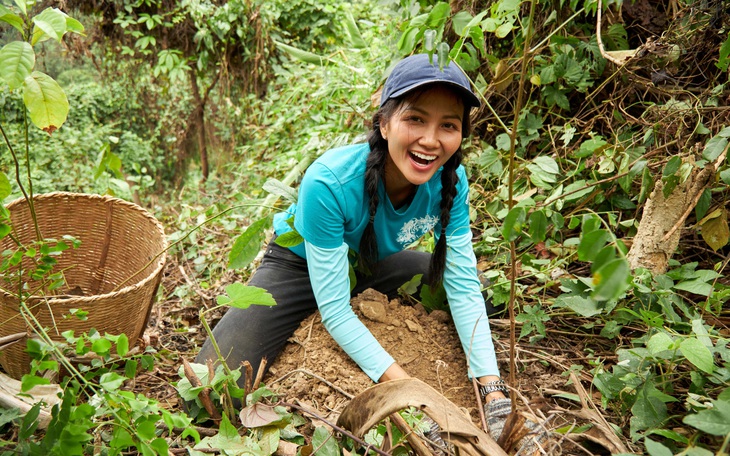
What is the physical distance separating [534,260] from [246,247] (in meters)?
1.15

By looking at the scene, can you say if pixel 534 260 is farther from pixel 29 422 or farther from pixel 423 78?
pixel 29 422

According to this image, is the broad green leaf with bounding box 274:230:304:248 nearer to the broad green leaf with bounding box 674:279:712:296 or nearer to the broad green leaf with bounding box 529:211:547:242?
the broad green leaf with bounding box 529:211:547:242

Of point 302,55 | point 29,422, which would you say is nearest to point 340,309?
point 29,422

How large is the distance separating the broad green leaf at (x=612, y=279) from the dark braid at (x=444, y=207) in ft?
3.65

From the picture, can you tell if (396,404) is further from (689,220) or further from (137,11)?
(137,11)

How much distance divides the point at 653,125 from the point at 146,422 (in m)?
1.96

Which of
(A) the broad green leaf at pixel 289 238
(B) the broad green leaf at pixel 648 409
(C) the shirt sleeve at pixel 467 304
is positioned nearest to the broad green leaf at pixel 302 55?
(C) the shirt sleeve at pixel 467 304

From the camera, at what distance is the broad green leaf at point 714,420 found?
860mm

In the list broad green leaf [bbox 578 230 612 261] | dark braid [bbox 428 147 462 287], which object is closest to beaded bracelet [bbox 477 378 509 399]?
dark braid [bbox 428 147 462 287]

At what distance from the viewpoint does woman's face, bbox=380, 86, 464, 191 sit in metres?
1.51

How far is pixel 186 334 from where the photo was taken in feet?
7.12

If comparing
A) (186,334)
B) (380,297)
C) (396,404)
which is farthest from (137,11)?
(396,404)

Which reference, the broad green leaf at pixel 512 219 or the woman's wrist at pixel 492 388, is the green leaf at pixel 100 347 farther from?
the woman's wrist at pixel 492 388

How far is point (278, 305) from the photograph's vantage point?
1.87 metres
